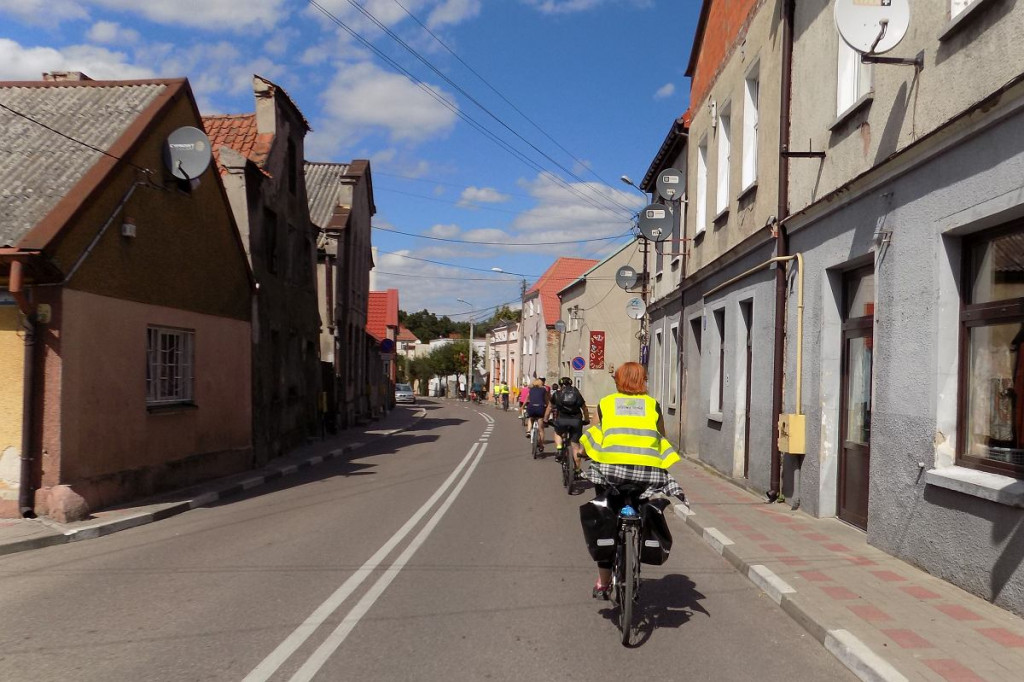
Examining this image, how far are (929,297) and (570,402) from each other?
7184mm

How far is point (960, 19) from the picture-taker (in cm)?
653

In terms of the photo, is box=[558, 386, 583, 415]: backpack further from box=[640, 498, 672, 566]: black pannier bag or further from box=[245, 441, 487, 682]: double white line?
box=[640, 498, 672, 566]: black pannier bag

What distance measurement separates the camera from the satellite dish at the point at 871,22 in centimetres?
732

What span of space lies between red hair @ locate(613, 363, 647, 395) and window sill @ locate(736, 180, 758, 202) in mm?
7543

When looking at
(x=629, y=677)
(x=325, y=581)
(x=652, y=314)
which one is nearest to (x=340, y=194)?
(x=652, y=314)

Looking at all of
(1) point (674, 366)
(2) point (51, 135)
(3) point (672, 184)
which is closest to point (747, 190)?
(3) point (672, 184)

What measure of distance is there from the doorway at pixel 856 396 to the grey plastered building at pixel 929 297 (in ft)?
→ 0.08

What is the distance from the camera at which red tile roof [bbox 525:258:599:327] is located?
175ft

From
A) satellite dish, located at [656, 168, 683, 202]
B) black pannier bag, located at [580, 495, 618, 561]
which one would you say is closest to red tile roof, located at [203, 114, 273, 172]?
satellite dish, located at [656, 168, 683, 202]

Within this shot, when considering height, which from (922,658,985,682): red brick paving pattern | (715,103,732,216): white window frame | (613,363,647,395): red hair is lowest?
(922,658,985,682): red brick paving pattern

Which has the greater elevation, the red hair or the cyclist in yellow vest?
the red hair

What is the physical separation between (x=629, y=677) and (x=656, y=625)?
3.72 feet

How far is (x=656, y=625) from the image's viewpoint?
5773 millimetres

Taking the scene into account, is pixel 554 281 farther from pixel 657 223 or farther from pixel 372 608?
pixel 372 608
